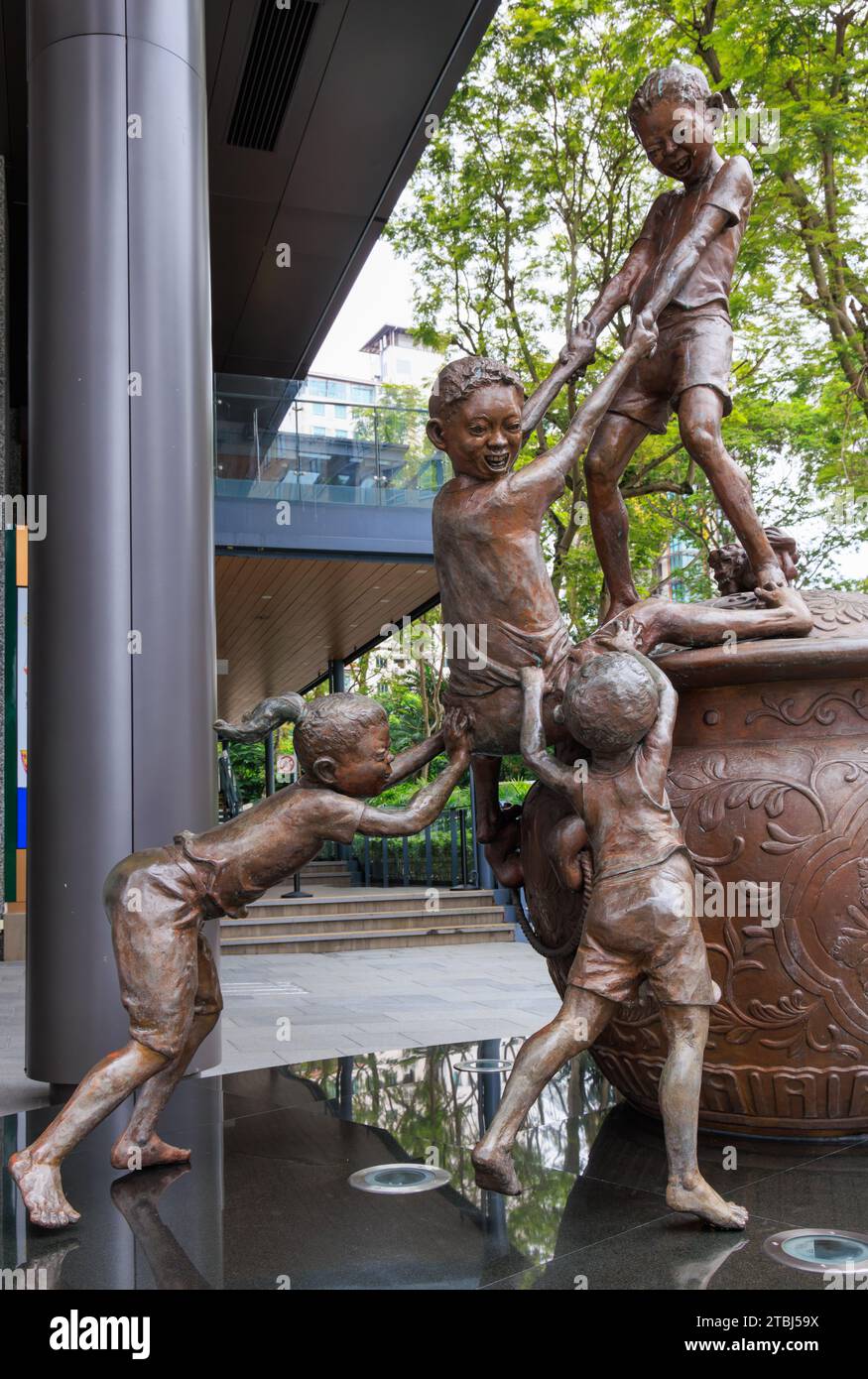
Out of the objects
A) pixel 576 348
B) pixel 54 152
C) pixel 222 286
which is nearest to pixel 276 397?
pixel 222 286

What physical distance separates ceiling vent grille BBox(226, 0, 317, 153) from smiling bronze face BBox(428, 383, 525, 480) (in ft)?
24.5

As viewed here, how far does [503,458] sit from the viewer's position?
9.27 ft

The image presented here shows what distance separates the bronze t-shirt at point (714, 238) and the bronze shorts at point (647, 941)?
5.61 ft

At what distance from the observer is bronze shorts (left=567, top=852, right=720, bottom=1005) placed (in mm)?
2379

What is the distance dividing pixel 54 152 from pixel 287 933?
912 cm

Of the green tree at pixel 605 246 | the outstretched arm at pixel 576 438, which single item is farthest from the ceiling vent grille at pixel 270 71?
the outstretched arm at pixel 576 438

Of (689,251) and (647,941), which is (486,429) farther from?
(647,941)

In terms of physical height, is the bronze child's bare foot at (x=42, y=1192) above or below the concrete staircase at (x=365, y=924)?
above

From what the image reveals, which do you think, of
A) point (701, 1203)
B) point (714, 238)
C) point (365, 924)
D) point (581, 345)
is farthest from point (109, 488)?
point (365, 924)

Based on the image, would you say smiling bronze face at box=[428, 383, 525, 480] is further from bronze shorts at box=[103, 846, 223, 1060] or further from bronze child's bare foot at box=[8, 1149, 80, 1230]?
bronze child's bare foot at box=[8, 1149, 80, 1230]

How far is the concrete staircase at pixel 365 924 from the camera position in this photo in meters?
12.6

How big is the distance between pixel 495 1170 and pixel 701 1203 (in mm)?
417

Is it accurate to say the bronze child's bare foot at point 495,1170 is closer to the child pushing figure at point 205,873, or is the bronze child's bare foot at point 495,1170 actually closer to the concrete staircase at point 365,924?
the child pushing figure at point 205,873

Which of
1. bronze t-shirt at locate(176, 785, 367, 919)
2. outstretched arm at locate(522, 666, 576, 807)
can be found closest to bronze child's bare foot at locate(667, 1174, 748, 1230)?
outstretched arm at locate(522, 666, 576, 807)
